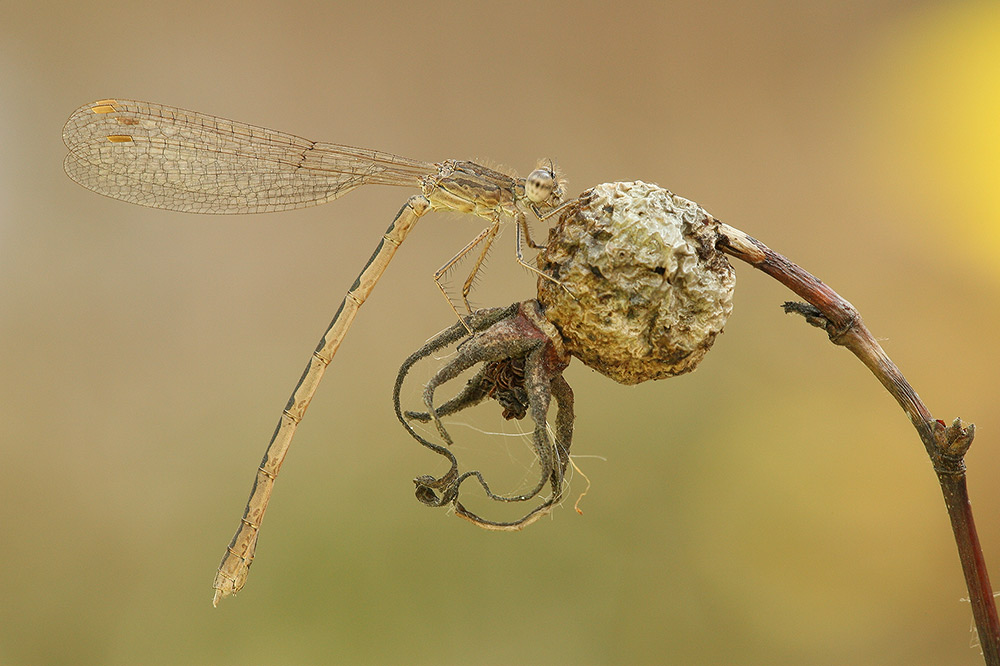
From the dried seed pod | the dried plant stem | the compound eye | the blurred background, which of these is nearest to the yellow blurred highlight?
the blurred background

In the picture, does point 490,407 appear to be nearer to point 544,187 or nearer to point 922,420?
point 544,187

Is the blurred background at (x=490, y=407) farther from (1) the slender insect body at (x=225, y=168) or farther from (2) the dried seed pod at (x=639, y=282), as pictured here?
(2) the dried seed pod at (x=639, y=282)

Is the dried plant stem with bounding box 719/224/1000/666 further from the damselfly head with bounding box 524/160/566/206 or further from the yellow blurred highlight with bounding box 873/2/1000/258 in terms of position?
the yellow blurred highlight with bounding box 873/2/1000/258

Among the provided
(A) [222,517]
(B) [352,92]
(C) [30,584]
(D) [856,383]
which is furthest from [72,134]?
(D) [856,383]

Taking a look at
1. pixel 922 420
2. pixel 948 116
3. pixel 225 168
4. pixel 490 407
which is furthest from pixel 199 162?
pixel 948 116

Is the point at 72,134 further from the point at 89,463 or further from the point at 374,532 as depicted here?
the point at 374,532
